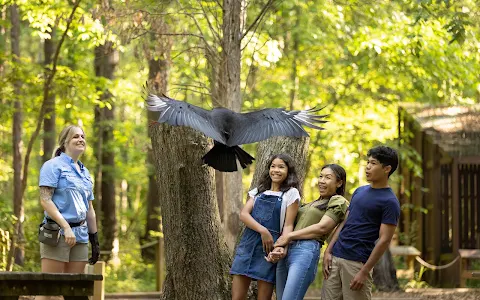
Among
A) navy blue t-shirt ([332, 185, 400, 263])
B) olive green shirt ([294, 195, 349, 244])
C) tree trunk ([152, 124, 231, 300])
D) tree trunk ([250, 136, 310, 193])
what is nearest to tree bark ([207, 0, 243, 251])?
tree trunk ([250, 136, 310, 193])

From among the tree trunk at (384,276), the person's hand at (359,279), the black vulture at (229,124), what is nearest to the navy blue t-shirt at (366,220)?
the person's hand at (359,279)

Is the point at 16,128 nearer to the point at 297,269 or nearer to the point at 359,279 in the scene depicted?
the point at 297,269

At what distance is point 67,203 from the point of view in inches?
242

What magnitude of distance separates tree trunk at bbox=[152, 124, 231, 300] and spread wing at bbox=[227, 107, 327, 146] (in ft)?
2.48

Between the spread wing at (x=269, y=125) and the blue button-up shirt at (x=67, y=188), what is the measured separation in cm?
127

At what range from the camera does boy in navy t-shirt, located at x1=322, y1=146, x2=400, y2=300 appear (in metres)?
5.58

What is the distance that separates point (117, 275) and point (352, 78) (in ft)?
23.0

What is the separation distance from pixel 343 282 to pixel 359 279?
164 millimetres

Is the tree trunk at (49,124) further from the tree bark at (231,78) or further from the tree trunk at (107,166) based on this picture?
the tree bark at (231,78)

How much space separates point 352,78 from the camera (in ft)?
60.3

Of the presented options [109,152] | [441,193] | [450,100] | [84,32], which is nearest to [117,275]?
[109,152]

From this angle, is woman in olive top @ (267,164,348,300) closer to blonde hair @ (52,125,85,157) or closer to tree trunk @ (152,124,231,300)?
tree trunk @ (152,124,231,300)

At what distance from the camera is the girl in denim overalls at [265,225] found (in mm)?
6184

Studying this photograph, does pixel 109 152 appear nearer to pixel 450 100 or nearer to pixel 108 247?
pixel 108 247
